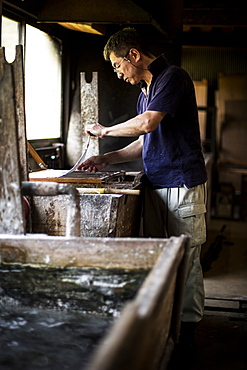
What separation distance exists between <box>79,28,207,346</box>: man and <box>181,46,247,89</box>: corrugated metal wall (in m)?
7.19

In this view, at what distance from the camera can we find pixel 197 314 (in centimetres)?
319

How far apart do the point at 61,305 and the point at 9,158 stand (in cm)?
65

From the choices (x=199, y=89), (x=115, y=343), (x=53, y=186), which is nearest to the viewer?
(x=115, y=343)

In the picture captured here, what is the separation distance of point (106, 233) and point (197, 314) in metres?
0.92

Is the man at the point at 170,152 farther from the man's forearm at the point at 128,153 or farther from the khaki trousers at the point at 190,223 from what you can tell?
the man's forearm at the point at 128,153

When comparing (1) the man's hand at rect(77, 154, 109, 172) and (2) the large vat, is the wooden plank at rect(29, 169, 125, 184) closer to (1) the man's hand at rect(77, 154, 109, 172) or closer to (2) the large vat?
(1) the man's hand at rect(77, 154, 109, 172)

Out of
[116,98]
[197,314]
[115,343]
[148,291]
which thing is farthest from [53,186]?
[116,98]

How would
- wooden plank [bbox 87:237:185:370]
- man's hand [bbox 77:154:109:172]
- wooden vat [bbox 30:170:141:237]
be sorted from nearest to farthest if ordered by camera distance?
1. wooden plank [bbox 87:237:185:370]
2. wooden vat [bbox 30:170:141:237]
3. man's hand [bbox 77:154:109:172]

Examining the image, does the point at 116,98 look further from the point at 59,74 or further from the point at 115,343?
the point at 115,343

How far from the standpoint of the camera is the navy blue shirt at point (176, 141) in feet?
10.1

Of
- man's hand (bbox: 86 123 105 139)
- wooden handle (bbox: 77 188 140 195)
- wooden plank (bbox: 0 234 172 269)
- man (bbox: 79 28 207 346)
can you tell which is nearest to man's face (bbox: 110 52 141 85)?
man (bbox: 79 28 207 346)

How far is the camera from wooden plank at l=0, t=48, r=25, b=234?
6.86ft

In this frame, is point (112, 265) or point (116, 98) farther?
point (116, 98)

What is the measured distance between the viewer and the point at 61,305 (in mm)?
2107
